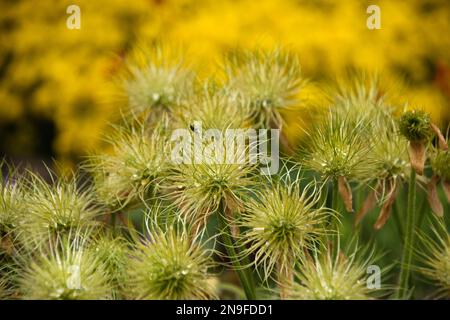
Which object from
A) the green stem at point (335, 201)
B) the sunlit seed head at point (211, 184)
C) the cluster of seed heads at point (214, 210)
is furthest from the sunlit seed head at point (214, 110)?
the green stem at point (335, 201)

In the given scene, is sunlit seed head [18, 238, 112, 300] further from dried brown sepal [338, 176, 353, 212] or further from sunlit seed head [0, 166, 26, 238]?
dried brown sepal [338, 176, 353, 212]

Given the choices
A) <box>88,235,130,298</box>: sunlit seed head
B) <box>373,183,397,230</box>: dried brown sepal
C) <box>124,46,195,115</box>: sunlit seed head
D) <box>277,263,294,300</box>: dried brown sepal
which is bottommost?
<box>277,263,294,300</box>: dried brown sepal

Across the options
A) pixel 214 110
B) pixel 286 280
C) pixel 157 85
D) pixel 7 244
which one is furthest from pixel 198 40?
pixel 286 280

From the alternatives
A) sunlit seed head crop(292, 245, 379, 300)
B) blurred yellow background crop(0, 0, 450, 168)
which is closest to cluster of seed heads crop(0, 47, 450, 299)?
sunlit seed head crop(292, 245, 379, 300)

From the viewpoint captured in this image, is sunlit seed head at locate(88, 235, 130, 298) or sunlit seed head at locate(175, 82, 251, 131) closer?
sunlit seed head at locate(88, 235, 130, 298)

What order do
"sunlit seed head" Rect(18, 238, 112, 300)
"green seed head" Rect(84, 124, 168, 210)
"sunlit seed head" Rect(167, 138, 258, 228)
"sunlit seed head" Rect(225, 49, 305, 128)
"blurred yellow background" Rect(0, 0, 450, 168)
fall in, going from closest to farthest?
"sunlit seed head" Rect(18, 238, 112, 300) → "sunlit seed head" Rect(167, 138, 258, 228) → "green seed head" Rect(84, 124, 168, 210) → "sunlit seed head" Rect(225, 49, 305, 128) → "blurred yellow background" Rect(0, 0, 450, 168)

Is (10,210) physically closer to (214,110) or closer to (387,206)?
(214,110)

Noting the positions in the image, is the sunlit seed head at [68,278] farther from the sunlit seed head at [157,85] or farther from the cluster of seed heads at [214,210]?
the sunlit seed head at [157,85]
